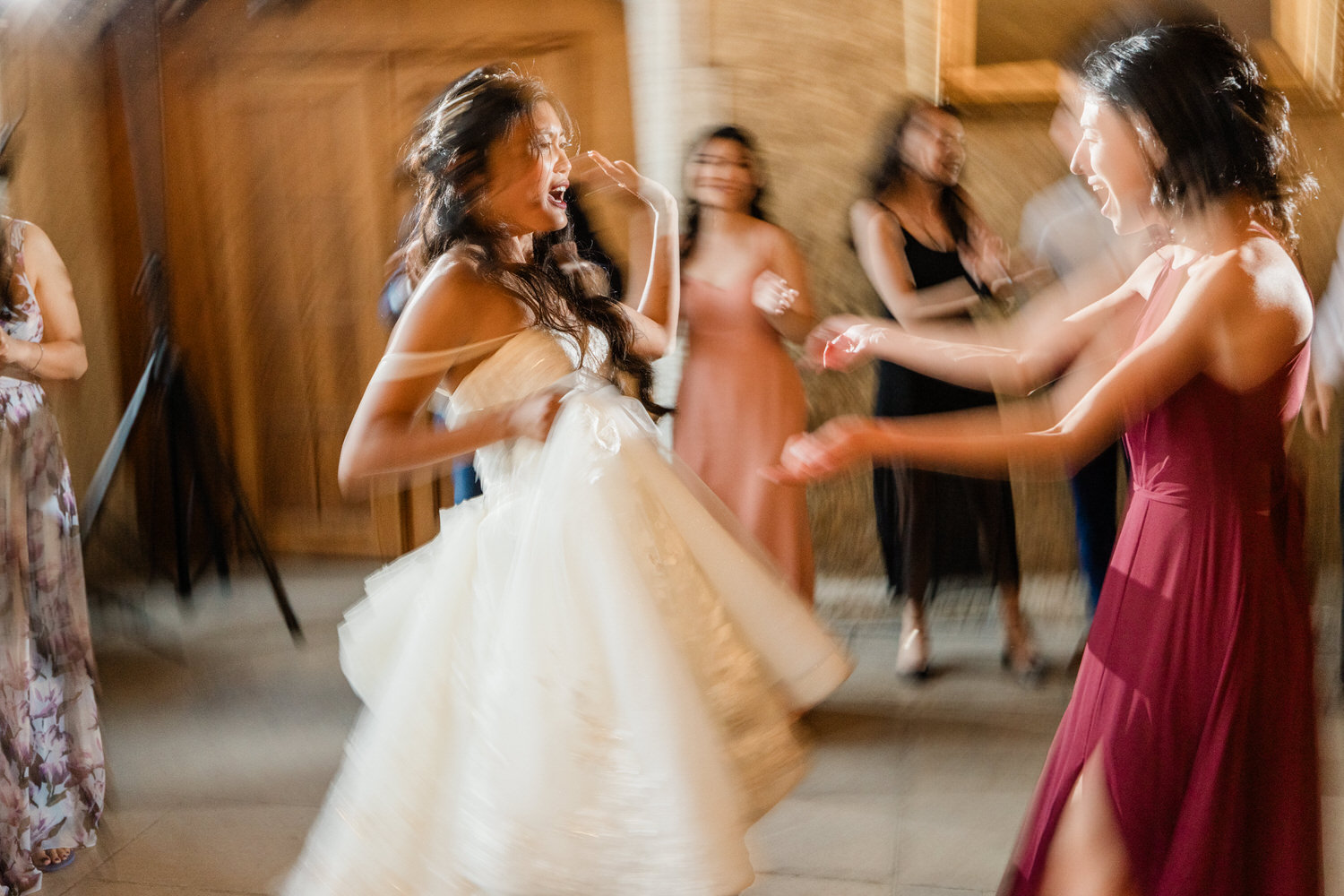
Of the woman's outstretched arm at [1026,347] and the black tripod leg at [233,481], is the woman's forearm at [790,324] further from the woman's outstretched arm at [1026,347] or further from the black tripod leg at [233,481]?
the black tripod leg at [233,481]

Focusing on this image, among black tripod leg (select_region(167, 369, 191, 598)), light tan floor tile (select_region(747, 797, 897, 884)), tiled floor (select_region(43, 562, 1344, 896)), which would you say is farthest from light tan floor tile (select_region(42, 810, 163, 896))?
light tan floor tile (select_region(747, 797, 897, 884))

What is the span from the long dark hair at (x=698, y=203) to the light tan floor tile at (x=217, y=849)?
5.80 ft

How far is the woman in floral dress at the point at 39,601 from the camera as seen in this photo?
219 centimetres

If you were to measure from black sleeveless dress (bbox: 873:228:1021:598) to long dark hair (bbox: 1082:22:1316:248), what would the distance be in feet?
5.63

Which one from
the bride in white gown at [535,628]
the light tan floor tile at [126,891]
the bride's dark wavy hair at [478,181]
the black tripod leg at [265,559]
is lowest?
the light tan floor tile at [126,891]

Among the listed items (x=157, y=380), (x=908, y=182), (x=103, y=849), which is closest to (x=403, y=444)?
(x=103, y=849)

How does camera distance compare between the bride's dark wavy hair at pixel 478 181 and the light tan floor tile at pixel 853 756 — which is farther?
the light tan floor tile at pixel 853 756

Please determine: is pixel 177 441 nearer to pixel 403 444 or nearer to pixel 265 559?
pixel 265 559

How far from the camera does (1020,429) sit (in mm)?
1488

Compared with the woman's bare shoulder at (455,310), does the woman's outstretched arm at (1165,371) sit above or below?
below

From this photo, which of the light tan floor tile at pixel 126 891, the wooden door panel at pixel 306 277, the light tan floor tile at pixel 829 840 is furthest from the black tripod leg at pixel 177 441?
the light tan floor tile at pixel 829 840

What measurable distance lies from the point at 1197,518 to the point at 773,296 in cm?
155

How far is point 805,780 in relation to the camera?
2750 mm

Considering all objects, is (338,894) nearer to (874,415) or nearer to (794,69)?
(874,415)
